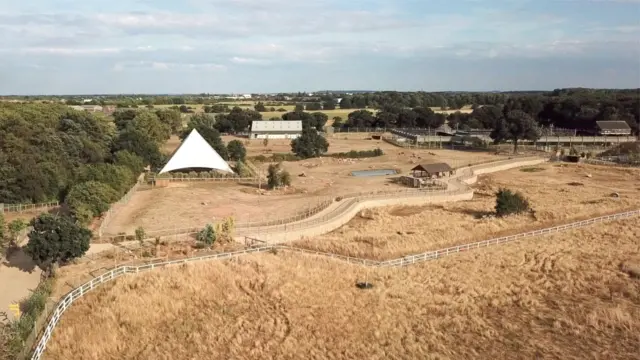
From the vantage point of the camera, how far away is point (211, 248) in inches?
1027

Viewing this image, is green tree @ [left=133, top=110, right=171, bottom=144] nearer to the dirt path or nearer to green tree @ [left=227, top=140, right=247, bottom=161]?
green tree @ [left=227, top=140, right=247, bottom=161]

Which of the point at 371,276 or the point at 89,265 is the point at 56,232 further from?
the point at 371,276

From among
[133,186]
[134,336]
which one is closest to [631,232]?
[134,336]

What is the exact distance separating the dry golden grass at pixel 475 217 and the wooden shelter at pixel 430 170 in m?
3.47

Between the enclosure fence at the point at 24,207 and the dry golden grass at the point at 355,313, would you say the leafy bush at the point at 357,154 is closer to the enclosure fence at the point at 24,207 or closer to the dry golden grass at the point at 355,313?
the enclosure fence at the point at 24,207

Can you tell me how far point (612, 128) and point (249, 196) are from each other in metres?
68.1

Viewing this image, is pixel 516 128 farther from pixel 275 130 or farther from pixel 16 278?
pixel 16 278

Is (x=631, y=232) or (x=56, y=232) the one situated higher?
(x=56, y=232)

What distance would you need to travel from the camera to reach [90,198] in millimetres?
31297

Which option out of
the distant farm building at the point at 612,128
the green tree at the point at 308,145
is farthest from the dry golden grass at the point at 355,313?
the distant farm building at the point at 612,128

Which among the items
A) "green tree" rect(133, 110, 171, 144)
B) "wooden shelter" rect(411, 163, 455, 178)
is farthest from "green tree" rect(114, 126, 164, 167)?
"wooden shelter" rect(411, 163, 455, 178)

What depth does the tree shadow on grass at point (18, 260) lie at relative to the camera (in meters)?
24.1

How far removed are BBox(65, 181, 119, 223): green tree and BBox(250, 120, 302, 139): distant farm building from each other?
5453 centimetres

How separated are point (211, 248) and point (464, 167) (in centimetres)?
3778
